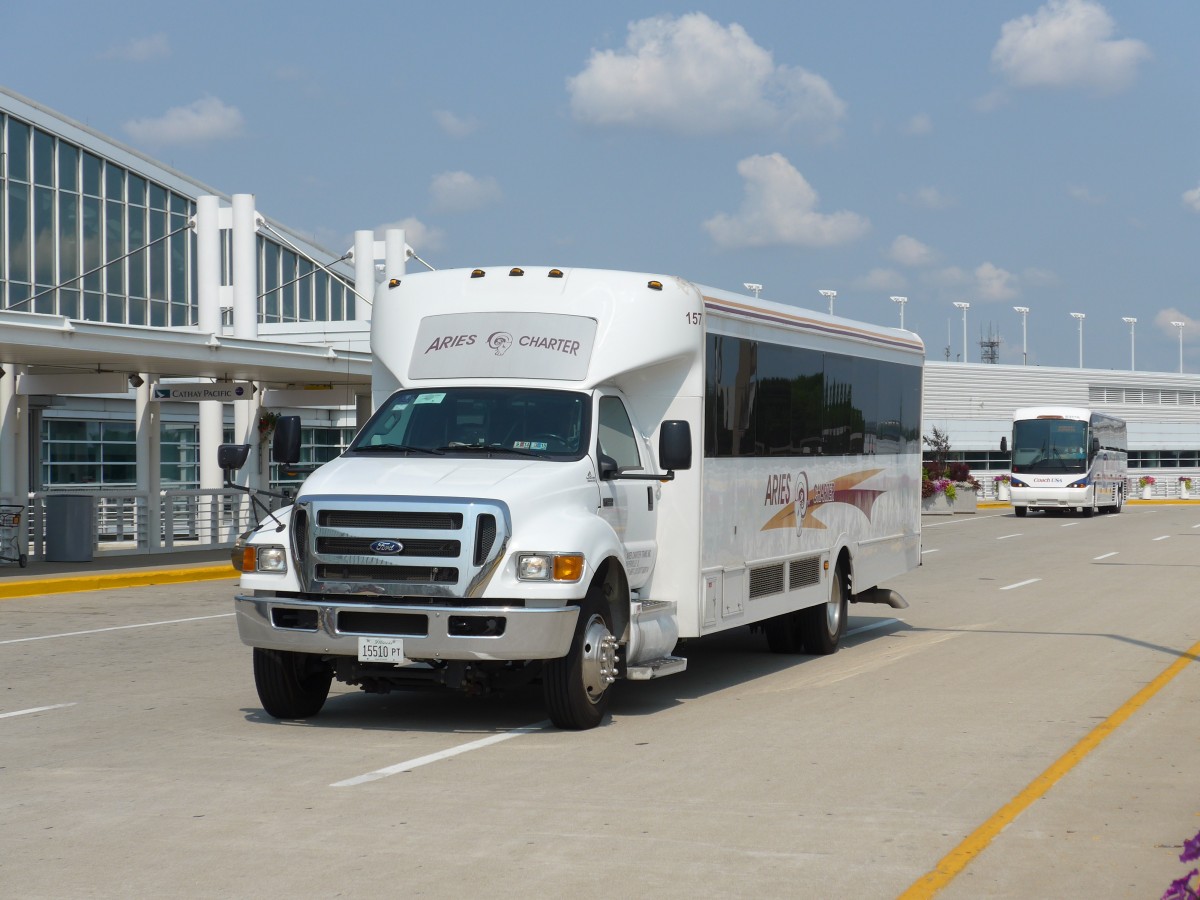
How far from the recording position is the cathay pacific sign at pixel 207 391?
28281mm

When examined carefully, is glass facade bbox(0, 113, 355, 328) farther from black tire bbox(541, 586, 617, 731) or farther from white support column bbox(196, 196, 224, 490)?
black tire bbox(541, 586, 617, 731)

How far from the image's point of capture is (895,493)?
1655 cm

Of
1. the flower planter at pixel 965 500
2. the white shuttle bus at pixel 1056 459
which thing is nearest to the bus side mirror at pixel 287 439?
the white shuttle bus at pixel 1056 459

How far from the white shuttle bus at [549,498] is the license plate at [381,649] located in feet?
0.04

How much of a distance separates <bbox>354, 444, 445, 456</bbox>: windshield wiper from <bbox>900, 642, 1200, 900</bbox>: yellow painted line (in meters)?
4.22

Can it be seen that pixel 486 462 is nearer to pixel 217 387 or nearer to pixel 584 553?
pixel 584 553

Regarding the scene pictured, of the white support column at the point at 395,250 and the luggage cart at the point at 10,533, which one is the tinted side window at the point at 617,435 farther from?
the white support column at the point at 395,250

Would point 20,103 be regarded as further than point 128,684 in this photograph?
Yes

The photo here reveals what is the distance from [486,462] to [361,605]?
1270 mm

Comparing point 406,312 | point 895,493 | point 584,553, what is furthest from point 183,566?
point 584,553

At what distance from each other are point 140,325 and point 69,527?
14496 mm

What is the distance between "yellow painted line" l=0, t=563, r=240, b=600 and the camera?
21344 mm

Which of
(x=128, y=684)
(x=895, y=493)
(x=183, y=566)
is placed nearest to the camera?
(x=128, y=684)

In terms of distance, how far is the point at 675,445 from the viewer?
10.3 m
